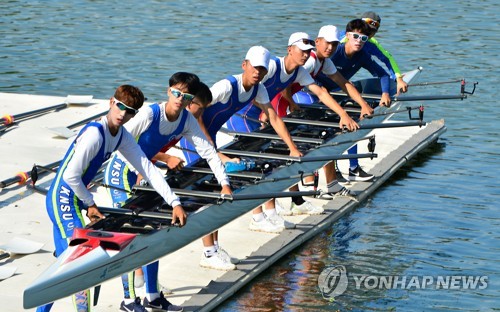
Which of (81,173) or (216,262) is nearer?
(81,173)

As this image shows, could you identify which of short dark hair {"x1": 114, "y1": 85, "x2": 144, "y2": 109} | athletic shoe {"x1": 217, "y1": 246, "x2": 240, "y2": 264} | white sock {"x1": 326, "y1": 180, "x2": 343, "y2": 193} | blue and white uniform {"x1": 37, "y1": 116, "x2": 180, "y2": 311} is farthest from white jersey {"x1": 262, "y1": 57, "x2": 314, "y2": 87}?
short dark hair {"x1": 114, "y1": 85, "x2": 144, "y2": 109}

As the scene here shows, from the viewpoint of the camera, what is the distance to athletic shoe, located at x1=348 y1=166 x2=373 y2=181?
53.8 ft

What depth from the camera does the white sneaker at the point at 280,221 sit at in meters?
13.7

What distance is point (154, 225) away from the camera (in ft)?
34.4

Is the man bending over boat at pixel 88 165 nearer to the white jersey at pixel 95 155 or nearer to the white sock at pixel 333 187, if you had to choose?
the white jersey at pixel 95 155

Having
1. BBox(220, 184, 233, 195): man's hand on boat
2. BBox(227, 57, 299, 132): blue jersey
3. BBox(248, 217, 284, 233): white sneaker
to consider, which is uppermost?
BBox(227, 57, 299, 132): blue jersey

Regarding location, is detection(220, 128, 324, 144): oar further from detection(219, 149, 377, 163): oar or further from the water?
the water

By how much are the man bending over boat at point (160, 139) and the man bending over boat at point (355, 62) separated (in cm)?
467

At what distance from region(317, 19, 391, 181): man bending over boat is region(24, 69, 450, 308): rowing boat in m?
1.66

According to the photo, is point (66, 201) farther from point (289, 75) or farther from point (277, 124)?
point (289, 75)

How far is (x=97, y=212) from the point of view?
32.1 feet

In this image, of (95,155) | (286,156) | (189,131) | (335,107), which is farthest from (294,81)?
(95,155)

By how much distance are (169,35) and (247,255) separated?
18.8 meters

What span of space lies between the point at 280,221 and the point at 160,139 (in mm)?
3219
